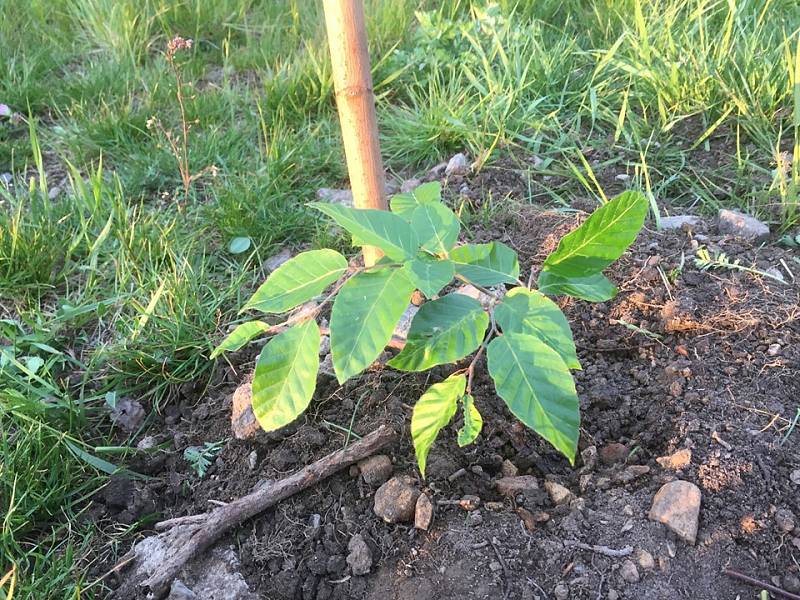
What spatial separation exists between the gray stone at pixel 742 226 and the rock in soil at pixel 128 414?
1720 mm

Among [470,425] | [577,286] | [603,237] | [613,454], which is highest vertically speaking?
[603,237]

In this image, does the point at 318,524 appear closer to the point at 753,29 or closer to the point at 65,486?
the point at 65,486

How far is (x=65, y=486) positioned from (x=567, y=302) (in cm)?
128

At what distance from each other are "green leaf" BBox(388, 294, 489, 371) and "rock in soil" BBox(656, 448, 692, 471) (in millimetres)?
528

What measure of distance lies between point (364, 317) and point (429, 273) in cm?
12

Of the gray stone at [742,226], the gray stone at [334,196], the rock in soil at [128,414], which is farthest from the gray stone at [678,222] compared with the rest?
the rock in soil at [128,414]

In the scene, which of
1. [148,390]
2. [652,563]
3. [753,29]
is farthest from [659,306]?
[753,29]

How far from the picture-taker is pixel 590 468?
4.53 feet

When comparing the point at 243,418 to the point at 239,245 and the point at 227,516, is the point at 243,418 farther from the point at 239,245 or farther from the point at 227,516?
the point at 239,245

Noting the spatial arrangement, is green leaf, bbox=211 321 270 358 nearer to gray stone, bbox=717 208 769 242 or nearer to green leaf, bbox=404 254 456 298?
green leaf, bbox=404 254 456 298

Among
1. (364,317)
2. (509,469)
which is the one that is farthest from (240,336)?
(509,469)

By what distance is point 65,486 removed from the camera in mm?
1477

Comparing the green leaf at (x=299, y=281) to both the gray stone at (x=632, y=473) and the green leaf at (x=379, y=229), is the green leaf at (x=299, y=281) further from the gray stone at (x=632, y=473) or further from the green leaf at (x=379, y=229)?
the gray stone at (x=632, y=473)

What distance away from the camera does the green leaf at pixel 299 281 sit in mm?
1148
